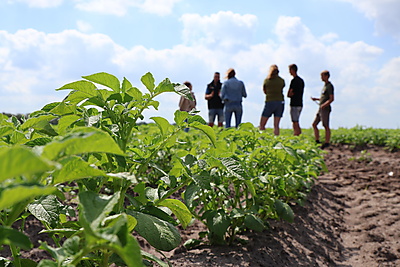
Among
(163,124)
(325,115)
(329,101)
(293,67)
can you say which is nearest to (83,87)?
(163,124)

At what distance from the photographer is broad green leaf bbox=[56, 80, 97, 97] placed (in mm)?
1328

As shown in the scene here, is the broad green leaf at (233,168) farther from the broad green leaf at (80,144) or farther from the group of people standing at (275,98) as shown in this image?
the group of people standing at (275,98)

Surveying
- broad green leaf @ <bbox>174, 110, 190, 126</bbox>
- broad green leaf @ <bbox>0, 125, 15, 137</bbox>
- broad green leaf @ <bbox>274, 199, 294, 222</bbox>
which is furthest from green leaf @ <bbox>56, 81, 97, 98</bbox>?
broad green leaf @ <bbox>274, 199, 294, 222</bbox>

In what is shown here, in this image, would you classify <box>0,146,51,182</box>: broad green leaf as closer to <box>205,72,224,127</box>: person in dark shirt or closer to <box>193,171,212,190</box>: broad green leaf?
<box>193,171,212,190</box>: broad green leaf

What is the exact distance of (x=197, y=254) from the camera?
8.71 ft

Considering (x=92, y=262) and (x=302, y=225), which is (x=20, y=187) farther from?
(x=302, y=225)

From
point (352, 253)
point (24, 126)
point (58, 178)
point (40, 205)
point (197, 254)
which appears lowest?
point (352, 253)

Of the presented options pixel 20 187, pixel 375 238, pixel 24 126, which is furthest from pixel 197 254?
pixel 375 238

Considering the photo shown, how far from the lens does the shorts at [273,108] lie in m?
9.26

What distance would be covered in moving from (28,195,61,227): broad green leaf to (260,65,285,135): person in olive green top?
828 cm

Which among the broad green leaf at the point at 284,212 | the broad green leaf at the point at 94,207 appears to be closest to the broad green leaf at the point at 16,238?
the broad green leaf at the point at 94,207

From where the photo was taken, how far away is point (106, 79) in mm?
1374

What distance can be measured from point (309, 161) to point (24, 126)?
4.08 metres

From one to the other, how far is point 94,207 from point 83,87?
0.63 metres
